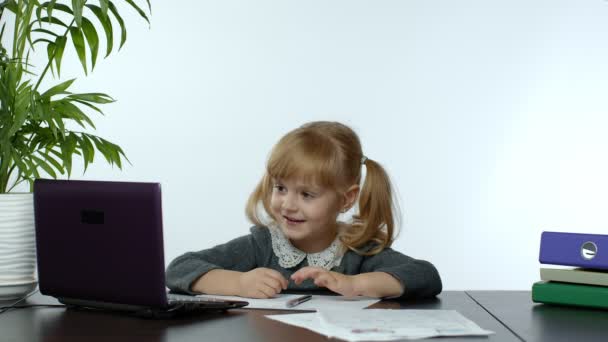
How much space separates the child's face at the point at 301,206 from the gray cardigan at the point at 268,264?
10 centimetres

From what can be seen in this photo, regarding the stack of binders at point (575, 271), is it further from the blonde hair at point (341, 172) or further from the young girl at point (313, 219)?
the blonde hair at point (341, 172)

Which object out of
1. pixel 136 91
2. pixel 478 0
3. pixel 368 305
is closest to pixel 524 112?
pixel 478 0

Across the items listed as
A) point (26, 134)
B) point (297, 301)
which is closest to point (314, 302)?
point (297, 301)

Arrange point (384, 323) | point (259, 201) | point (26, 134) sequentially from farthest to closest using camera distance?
point (259, 201) < point (26, 134) < point (384, 323)

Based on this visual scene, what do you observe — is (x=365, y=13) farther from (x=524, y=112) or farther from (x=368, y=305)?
(x=368, y=305)

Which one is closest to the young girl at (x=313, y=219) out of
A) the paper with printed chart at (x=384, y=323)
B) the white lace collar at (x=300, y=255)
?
the white lace collar at (x=300, y=255)

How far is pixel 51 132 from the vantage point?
71.0 inches

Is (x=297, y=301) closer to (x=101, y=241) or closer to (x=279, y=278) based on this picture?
(x=279, y=278)

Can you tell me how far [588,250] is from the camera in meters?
1.41

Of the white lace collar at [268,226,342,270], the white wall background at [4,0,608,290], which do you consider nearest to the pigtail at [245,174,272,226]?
the white lace collar at [268,226,342,270]

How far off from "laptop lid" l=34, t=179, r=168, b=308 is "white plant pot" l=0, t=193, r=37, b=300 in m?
0.18

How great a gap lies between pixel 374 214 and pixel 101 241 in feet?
2.67

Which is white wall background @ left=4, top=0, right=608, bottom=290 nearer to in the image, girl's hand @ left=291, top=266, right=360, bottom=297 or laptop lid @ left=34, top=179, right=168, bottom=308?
girl's hand @ left=291, top=266, right=360, bottom=297

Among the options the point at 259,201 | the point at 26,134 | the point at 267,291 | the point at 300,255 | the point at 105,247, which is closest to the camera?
the point at 105,247
